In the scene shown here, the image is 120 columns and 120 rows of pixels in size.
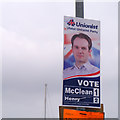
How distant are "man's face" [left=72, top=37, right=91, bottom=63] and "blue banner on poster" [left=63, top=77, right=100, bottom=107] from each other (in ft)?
1.78

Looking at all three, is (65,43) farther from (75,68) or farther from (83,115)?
(83,115)

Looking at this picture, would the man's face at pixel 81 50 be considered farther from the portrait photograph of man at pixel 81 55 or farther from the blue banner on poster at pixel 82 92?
the blue banner on poster at pixel 82 92

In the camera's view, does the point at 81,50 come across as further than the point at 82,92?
Yes

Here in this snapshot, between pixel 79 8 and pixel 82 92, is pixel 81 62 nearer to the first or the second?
pixel 82 92

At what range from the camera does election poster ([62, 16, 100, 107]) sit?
876 cm

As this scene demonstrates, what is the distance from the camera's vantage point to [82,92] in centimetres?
882

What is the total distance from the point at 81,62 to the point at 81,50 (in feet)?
1.08

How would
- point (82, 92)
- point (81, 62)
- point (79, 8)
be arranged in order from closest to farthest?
point (79, 8)
point (82, 92)
point (81, 62)

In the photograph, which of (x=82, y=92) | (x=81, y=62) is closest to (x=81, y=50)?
(x=81, y=62)

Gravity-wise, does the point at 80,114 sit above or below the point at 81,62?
below

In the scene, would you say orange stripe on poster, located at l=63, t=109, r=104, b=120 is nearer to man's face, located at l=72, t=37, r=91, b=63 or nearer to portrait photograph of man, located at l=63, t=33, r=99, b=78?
portrait photograph of man, located at l=63, t=33, r=99, b=78

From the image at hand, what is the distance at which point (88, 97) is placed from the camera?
8.86 m

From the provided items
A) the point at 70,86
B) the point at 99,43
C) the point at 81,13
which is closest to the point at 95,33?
the point at 99,43

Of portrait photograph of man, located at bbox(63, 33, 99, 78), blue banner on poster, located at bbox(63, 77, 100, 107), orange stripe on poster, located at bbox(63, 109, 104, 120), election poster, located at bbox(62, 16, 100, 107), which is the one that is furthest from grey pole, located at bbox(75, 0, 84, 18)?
orange stripe on poster, located at bbox(63, 109, 104, 120)
